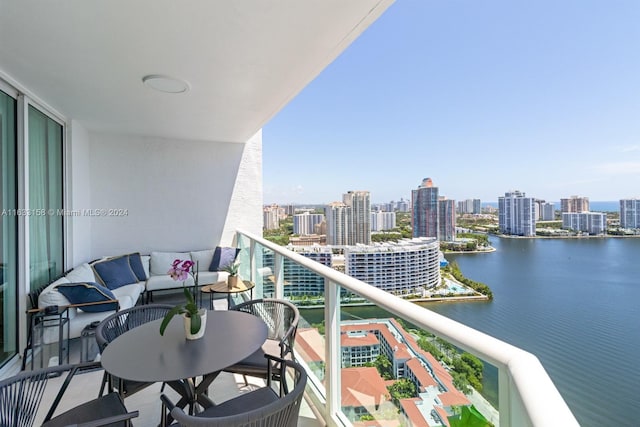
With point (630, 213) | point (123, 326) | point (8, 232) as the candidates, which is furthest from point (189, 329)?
→ point (630, 213)

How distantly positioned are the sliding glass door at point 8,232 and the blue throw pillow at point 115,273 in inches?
46.9

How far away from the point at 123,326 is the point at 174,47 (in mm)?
2234

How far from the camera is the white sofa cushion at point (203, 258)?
5.38 metres

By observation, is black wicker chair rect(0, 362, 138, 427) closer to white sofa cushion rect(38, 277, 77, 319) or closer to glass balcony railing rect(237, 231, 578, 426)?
glass balcony railing rect(237, 231, 578, 426)

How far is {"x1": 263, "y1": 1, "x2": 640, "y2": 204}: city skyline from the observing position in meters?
6.33

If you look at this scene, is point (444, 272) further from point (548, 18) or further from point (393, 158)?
point (393, 158)

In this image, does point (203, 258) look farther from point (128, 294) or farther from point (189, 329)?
point (189, 329)

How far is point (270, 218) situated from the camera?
732 cm

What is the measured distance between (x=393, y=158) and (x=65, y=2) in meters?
20.2

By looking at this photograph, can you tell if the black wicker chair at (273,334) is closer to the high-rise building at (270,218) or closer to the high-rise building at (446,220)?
the high-rise building at (270,218)

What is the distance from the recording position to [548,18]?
24.0 ft

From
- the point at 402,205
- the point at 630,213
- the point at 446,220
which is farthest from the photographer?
the point at 402,205

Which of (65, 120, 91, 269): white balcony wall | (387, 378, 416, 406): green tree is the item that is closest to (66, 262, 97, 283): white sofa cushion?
(65, 120, 91, 269): white balcony wall

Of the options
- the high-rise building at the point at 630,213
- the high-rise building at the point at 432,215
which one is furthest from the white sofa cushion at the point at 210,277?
the high-rise building at the point at 630,213
